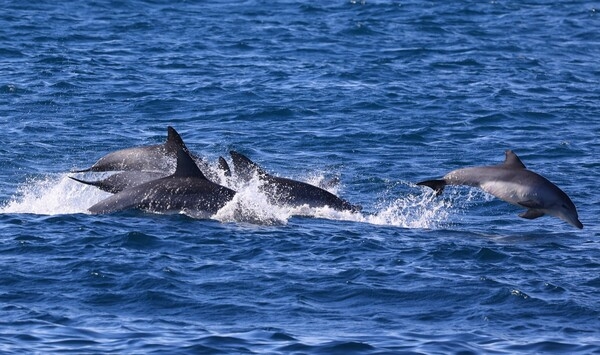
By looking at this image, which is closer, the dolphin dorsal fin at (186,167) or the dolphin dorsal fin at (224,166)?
the dolphin dorsal fin at (186,167)

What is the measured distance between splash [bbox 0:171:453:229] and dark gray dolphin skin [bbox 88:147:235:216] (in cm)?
24

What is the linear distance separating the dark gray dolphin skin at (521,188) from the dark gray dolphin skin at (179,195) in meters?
3.33

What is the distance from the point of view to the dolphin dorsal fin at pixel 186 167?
20.5m

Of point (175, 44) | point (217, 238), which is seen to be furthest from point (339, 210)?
point (175, 44)

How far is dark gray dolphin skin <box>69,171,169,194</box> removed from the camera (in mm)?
21797

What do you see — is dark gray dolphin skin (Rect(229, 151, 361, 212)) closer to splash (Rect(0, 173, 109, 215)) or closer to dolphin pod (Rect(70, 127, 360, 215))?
dolphin pod (Rect(70, 127, 360, 215))

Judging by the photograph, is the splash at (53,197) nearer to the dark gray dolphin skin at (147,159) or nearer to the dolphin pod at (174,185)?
the dolphin pod at (174,185)

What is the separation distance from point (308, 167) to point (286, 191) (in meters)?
4.66

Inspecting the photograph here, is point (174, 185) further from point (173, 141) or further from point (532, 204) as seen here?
point (532, 204)

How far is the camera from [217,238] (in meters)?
19.0

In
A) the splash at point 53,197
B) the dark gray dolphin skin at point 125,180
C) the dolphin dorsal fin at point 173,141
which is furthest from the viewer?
the dark gray dolphin skin at point 125,180

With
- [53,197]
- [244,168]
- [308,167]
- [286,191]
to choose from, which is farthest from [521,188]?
[53,197]

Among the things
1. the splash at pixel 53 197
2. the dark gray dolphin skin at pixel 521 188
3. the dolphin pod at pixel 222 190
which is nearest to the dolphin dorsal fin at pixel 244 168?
the dolphin pod at pixel 222 190

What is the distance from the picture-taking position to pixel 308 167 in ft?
87.5
